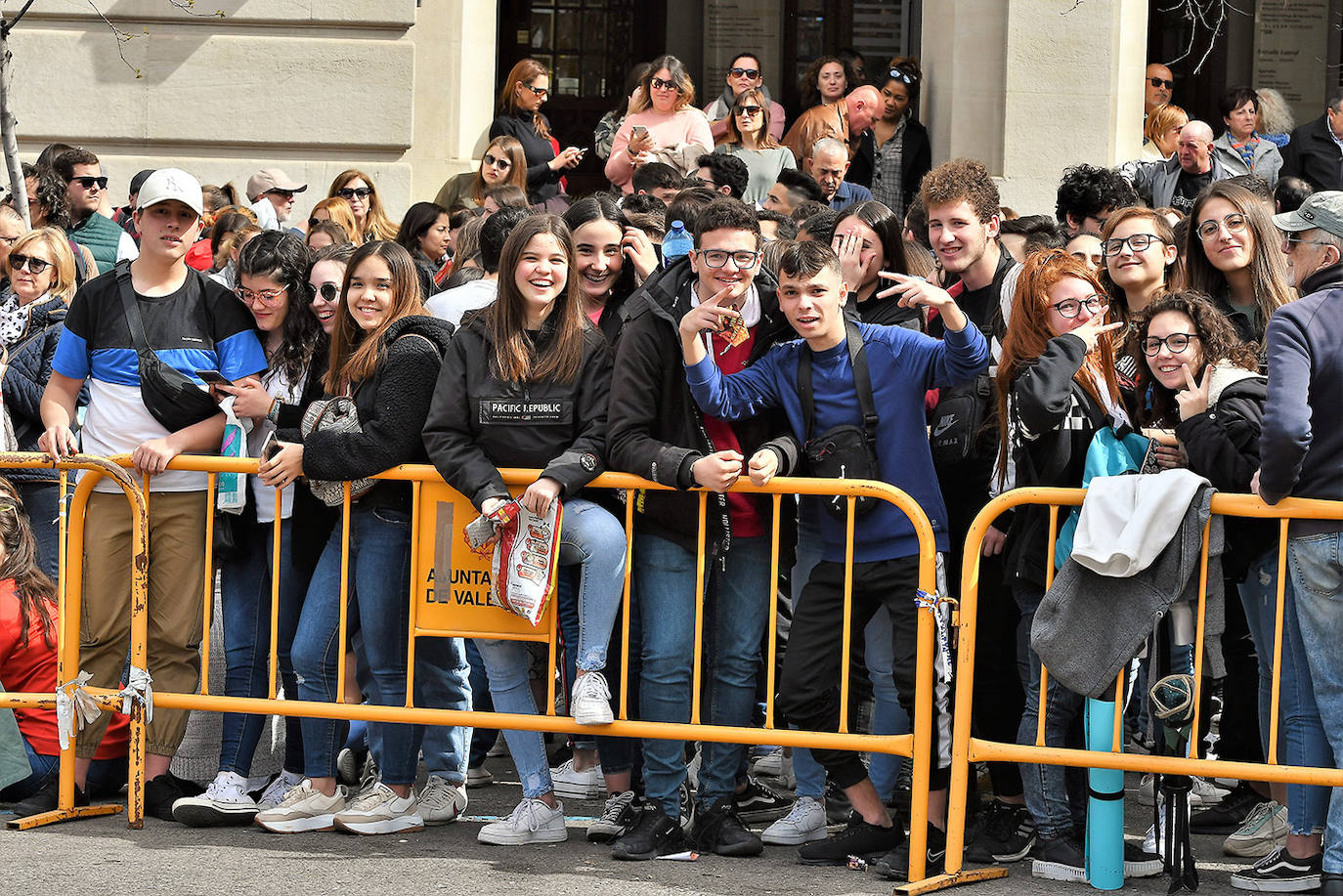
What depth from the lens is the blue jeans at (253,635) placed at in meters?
6.46

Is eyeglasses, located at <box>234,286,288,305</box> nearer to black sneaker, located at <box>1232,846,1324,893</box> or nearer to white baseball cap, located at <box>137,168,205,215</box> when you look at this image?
white baseball cap, located at <box>137,168,205,215</box>

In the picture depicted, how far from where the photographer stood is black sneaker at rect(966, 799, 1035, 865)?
19.6 feet

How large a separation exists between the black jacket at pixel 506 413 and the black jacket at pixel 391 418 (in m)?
0.10

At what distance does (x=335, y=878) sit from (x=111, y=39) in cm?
827

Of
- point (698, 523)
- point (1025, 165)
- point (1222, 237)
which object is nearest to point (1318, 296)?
point (1222, 237)

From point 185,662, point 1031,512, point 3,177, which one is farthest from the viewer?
point 3,177

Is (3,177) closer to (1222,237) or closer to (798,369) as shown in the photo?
(798,369)

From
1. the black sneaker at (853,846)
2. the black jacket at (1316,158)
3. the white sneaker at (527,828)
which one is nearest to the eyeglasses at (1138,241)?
the black sneaker at (853,846)

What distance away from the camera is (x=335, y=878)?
5.62 m

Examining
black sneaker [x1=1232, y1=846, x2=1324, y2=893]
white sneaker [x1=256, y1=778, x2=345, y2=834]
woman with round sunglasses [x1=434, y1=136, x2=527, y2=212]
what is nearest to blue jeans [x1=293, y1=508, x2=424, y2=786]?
white sneaker [x1=256, y1=778, x2=345, y2=834]

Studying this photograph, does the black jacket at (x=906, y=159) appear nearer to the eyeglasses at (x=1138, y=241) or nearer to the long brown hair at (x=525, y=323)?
the eyeglasses at (x=1138, y=241)

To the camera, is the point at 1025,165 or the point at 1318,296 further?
the point at 1025,165

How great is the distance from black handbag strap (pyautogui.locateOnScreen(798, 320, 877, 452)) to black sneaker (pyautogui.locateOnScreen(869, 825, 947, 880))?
4.45ft

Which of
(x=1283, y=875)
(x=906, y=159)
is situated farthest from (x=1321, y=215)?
(x=906, y=159)
